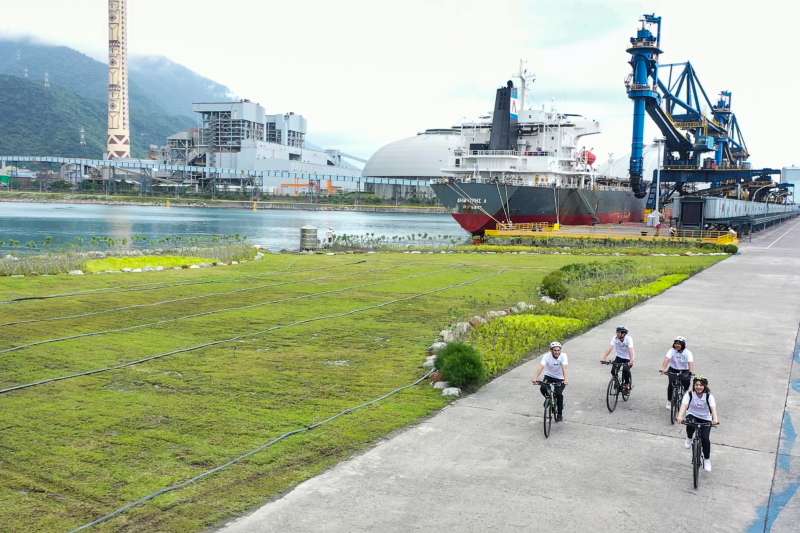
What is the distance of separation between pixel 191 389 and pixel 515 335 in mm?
9196

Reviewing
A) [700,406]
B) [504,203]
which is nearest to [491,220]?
[504,203]

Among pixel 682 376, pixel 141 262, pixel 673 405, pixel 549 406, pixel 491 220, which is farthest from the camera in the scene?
pixel 491 220

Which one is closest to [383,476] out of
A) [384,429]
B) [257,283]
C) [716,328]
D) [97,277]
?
[384,429]

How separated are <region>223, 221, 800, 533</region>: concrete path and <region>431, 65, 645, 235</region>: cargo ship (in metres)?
57.2

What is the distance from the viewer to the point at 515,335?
19594 mm

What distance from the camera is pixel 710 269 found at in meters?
39.8

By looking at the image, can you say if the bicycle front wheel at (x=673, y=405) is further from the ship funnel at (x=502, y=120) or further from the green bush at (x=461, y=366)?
the ship funnel at (x=502, y=120)

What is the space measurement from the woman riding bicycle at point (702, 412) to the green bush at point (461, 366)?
5022 mm

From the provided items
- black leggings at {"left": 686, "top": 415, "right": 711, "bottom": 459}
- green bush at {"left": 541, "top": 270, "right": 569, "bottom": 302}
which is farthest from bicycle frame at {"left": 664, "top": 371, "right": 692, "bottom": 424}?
green bush at {"left": 541, "top": 270, "right": 569, "bottom": 302}

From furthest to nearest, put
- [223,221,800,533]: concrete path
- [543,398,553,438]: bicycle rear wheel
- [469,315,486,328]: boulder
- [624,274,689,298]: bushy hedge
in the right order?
1. [624,274,689,298]: bushy hedge
2. [469,315,486,328]: boulder
3. [543,398,553,438]: bicycle rear wheel
4. [223,221,800,533]: concrete path

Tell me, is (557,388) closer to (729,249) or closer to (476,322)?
(476,322)

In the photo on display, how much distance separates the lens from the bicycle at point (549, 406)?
12133mm

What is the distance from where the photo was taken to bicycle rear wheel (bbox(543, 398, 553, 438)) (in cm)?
1211

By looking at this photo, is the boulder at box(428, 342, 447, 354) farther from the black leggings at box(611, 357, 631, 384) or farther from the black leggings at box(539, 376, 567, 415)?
the black leggings at box(539, 376, 567, 415)
